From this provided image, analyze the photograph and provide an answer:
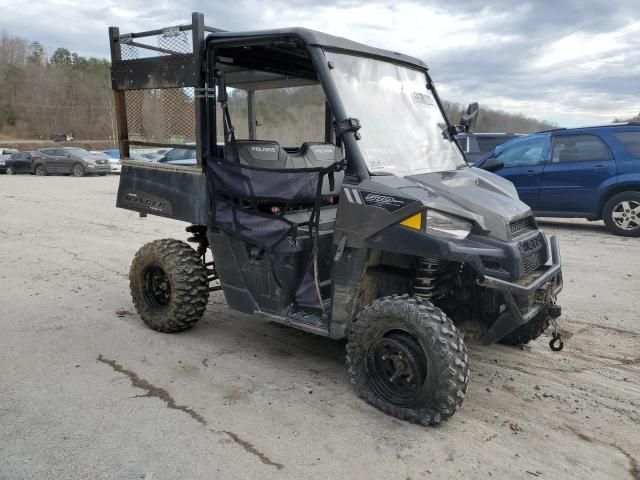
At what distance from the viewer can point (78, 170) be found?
2483cm

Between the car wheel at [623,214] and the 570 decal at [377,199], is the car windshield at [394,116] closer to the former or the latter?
the 570 decal at [377,199]

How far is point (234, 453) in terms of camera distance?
298 centimetres

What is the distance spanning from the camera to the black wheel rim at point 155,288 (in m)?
4.89

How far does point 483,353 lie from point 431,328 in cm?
147

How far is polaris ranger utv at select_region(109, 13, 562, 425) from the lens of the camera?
3213 mm

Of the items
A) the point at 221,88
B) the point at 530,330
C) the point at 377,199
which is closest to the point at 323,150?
the point at 221,88

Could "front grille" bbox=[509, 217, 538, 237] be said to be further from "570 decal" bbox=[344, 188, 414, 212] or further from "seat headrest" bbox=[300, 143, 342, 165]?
"seat headrest" bbox=[300, 143, 342, 165]

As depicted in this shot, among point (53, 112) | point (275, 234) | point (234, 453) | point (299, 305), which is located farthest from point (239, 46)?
point (53, 112)

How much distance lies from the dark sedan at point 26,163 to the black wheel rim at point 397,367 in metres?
26.1

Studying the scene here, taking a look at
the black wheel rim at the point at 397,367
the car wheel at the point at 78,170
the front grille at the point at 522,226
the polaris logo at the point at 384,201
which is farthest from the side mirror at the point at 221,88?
the car wheel at the point at 78,170

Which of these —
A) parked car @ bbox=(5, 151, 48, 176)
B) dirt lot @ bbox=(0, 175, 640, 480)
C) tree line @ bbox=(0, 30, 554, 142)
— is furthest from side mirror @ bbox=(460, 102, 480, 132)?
tree line @ bbox=(0, 30, 554, 142)

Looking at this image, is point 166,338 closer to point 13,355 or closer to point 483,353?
point 13,355

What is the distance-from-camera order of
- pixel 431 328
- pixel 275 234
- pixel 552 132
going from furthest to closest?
pixel 552 132
pixel 275 234
pixel 431 328

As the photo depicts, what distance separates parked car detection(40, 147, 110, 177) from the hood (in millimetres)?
23697
